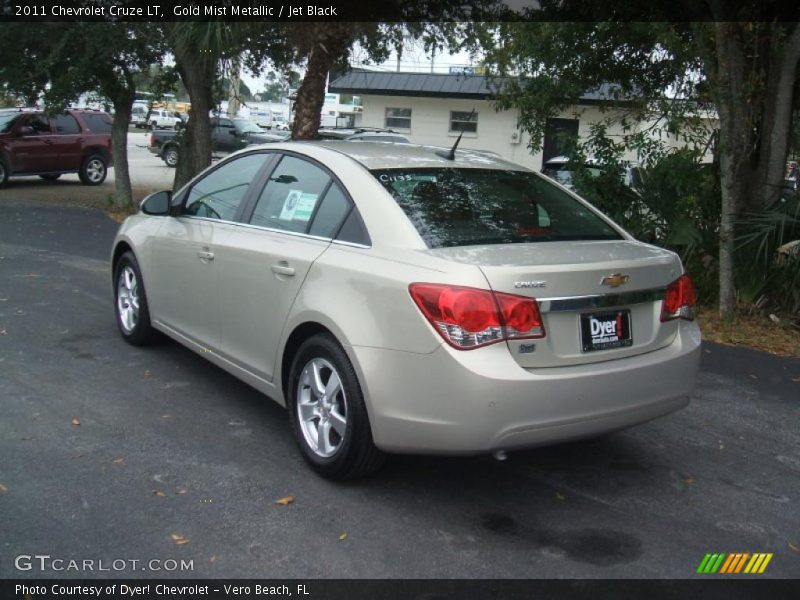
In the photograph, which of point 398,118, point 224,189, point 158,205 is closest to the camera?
point 224,189

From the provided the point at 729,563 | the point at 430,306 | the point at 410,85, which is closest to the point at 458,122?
the point at 410,85

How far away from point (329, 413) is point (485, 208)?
4.33 ft

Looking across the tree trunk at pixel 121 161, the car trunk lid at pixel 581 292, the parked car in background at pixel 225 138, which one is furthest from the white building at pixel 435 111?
the car trunk lid at pixel 581 292

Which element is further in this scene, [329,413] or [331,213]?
[331,213]

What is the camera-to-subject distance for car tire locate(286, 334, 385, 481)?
3.83 meters

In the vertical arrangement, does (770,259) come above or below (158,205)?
below

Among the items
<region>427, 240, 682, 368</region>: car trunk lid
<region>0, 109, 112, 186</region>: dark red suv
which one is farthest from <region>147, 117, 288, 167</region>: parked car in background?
<region>427, 240, 682, 368</region>: car trunk lid

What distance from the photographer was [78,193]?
61.1 ft

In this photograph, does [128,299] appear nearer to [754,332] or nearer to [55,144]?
[754,332]

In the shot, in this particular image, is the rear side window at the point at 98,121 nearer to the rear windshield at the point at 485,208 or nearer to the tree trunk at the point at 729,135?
the tree trunk at the point at 729,135

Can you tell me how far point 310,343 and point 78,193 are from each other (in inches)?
639

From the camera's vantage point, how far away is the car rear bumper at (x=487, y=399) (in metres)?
3.47

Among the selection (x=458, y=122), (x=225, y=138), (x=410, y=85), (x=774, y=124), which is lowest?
(x=225, y=138)

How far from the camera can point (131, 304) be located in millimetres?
6336
